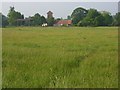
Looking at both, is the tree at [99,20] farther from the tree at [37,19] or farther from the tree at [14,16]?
the tree at [14,16]

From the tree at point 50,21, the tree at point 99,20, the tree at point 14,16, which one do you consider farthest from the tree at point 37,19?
the tree at point 99,20

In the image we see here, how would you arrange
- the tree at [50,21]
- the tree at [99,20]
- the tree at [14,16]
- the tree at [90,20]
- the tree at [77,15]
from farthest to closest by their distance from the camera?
the tree at [77,15]
the tree at [90,20]
the tree at [99,20]
the tree at [50,21]
the tree at [14,16]

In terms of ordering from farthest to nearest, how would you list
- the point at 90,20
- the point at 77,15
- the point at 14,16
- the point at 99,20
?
1. the point at 77,15
2. the point at 90,20
3. the point at 99,20
4. the point at 14,16

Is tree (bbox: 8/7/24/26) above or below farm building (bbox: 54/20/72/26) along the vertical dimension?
above

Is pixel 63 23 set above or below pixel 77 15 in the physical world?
below

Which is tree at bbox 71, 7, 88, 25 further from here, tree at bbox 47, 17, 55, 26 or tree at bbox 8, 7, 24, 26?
tree at bbox 8, 7, 24, 26

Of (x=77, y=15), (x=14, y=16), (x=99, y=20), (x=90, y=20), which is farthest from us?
(x=77, y=15)

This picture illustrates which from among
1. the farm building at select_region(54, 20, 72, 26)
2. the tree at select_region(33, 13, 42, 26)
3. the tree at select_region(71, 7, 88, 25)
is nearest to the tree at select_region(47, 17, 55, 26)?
the farm building at select_region(54, 20, 72, 26)

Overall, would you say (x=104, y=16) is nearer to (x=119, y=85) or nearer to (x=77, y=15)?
(x=77, y=15)

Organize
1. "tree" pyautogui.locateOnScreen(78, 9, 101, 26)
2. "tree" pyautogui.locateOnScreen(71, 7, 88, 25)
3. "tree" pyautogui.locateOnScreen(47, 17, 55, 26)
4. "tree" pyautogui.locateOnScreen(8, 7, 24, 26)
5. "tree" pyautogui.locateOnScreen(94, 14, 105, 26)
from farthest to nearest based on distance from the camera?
"tree" pyautogui.locateOnScreen(71, 7, 88, 25)
"tree" pyautogui.locateOnScreen(78, 9, 101, 26)
"tree" pyautogui.locateOnScreen(94, 14, 105, 26)
"tree" pyautogui.locateOnScreen(47, 17, 55, 26)
"tree" pyautogui.locateOnScreen(8, 7, 24, 26)

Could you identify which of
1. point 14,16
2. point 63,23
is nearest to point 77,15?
point 63,23

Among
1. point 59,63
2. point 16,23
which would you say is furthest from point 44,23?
point 59,63

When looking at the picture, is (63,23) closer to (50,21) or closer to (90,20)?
(50,21)

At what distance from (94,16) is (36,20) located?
13.3 m
